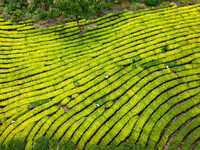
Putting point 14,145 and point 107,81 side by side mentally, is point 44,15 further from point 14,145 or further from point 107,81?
point 14,145

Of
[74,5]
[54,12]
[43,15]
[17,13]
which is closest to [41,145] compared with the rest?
[74,5]

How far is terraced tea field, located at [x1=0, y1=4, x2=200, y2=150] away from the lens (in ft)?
63.4

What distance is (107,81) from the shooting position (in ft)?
74.8

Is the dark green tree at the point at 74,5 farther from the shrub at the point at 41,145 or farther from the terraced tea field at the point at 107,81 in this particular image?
the shrub at the point at 41,145

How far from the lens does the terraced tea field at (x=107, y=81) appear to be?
19.3 metres

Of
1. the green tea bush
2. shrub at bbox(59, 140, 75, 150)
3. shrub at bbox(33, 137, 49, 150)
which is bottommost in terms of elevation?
shrub at bbox(59, 140, 75, 150)

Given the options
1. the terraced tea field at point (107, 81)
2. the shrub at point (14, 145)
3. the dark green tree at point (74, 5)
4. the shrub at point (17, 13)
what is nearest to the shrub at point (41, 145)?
the shrub at point (14, 145)

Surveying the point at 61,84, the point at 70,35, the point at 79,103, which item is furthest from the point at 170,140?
the point at 70,35

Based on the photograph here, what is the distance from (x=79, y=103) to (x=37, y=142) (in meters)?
7.11

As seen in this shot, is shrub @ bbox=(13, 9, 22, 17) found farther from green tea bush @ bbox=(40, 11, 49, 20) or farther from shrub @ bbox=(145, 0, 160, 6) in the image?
shrub @ bbox=(145, 0, 160, 6)

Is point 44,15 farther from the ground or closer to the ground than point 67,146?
farther from the ground

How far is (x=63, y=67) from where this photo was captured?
2439cm

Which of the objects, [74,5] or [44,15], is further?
[44,15]

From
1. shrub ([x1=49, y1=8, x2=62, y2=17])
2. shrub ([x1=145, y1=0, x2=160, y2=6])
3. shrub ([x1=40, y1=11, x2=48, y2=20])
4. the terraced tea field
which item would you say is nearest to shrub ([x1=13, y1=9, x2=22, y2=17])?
the terraced tea field
